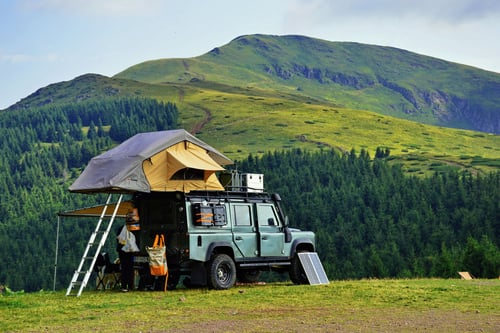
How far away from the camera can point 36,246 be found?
176 meters

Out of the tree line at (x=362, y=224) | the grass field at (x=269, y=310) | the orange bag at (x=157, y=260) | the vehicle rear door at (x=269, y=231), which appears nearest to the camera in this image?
the grass field at (x=269, y=310)

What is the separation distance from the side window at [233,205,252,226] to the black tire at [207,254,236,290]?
1.38 meters

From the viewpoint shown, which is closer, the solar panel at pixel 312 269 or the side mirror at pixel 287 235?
the solar panel at pixel 312 269

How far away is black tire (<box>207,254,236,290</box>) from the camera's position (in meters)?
22.5

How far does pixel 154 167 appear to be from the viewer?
2328 centimetres

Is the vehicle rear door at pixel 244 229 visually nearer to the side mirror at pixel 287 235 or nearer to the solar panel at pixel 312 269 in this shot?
the side mirror at pixel 287 235

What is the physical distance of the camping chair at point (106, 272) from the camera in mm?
25203

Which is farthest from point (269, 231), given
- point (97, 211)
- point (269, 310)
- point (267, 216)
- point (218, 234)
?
point (269, 310)

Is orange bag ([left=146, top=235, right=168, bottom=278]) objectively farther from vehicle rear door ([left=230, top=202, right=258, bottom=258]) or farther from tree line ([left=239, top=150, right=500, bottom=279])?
tree line ([left=239, top=150, right=500, bottom=279])

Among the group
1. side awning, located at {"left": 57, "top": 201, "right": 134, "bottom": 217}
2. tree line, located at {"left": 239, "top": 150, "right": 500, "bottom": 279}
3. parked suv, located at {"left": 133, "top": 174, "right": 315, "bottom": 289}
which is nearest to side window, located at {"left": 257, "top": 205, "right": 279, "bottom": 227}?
parked suv, located at {"left": 133, "top": 174, "right": 315, "bottom": 289}

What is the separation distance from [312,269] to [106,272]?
23.0ft

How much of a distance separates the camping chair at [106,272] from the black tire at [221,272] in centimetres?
415

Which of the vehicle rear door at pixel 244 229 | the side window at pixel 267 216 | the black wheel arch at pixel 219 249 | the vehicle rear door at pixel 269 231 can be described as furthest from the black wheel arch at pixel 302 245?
the black wheel arch at pixel 219 249

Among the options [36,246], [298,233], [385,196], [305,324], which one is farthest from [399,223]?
[305,324]
